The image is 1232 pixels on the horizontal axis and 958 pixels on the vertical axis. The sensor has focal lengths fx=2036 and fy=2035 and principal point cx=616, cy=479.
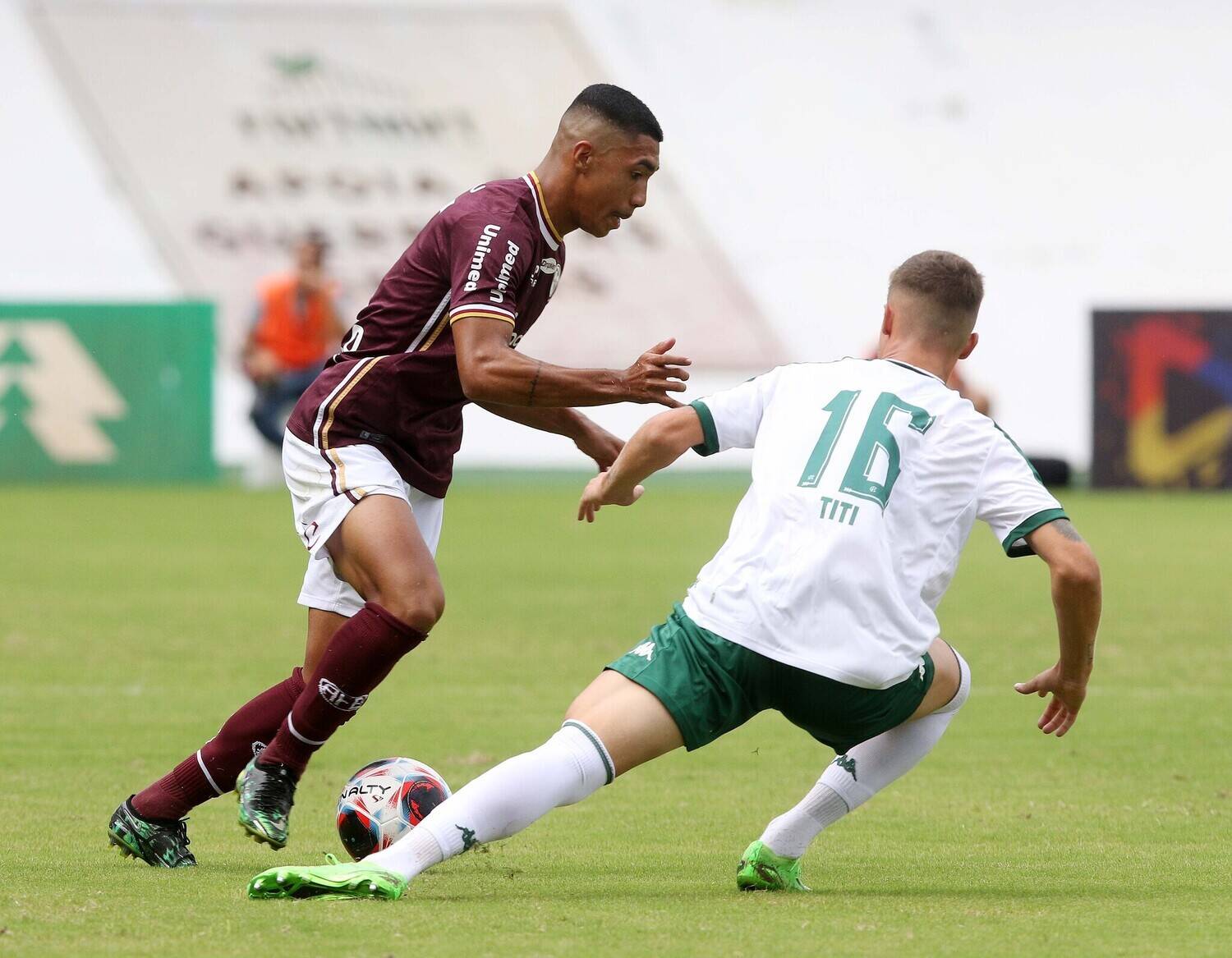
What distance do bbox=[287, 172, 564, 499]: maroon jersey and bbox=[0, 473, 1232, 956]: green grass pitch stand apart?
1.07m

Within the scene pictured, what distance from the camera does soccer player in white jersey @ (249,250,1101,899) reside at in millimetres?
4219

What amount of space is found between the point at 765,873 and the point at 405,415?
1.50 metres

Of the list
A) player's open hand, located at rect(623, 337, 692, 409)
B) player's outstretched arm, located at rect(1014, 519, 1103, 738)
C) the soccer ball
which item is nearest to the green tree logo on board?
A: the soccer ball

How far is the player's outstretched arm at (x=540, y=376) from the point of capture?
4730 mm

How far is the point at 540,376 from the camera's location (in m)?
4.74

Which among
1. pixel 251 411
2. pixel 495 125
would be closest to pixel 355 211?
pixel 495 125

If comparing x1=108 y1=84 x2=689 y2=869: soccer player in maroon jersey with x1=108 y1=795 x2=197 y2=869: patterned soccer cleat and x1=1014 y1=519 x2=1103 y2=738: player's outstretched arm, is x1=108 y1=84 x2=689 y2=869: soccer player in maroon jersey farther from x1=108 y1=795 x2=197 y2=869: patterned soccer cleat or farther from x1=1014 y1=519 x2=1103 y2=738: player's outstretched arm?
x1=1014 y1=519 x2=1103 y2=738: player's outstretched arm

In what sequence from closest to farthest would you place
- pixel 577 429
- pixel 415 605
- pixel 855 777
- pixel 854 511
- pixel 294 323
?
1. pixel 854 511
2. pixel 855 777
3. pixel 415 605
4. pixel 577 429
5. pixel 294 323

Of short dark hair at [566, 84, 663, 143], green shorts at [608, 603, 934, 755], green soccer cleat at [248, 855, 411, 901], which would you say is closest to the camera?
green soccer cleat at [248, 855, 411, 901]

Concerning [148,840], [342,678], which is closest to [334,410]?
[342,678]

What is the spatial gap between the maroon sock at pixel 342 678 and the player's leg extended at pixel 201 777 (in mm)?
168

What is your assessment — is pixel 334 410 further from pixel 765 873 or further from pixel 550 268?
pixel 765 873

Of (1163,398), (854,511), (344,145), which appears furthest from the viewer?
(344,145)

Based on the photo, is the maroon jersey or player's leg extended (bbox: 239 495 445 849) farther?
the maroon jersey
